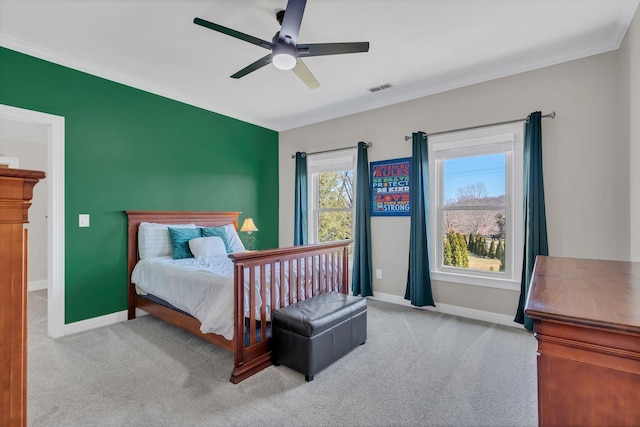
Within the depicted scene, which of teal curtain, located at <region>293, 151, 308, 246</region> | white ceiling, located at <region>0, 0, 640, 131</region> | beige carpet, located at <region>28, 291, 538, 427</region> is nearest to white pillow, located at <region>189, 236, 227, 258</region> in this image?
beige carpet, located at <region>28, 291, 538, 427</region>

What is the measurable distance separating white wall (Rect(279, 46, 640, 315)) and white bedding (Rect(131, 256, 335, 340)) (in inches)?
91.2

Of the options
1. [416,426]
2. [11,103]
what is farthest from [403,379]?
[11,103]

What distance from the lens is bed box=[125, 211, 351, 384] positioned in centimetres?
213

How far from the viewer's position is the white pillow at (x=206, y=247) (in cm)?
336

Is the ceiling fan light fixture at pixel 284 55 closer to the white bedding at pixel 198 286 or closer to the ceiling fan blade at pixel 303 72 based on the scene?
the ceiling fan blade at pixel 303 72

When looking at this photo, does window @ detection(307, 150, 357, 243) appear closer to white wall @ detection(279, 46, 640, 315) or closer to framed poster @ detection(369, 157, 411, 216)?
framed poster @ detection(369, 157, 411, 216)

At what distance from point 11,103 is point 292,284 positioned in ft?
9.67

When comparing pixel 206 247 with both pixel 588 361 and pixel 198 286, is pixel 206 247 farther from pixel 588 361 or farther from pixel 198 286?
pixel 588 361

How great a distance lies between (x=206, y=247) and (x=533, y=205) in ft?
11.3

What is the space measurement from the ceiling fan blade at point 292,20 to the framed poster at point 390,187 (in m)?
2.25

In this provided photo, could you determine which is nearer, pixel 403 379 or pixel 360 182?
pixel 403 379

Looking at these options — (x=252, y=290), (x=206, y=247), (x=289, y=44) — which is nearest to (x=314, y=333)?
(x=252, y=290)

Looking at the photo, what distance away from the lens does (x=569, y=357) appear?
0.65 m

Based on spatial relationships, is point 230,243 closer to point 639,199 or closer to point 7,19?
point 7,19
